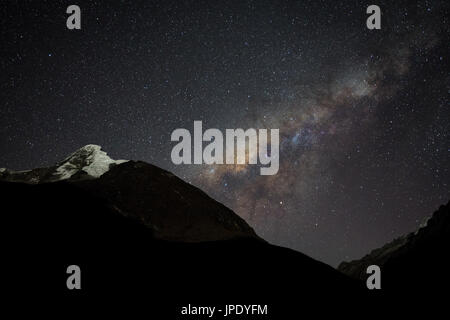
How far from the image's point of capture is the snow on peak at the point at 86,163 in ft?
276

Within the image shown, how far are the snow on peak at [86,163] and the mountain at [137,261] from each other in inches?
786

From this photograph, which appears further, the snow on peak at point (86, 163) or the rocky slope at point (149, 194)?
the snow on peak at point (86, 163)

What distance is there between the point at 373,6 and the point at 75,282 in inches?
1431

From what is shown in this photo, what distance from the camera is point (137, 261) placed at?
3944 cm

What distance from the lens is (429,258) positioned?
72875 millimetres

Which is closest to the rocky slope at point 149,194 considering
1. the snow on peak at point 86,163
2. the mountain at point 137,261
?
the snow on peak at point 86,163

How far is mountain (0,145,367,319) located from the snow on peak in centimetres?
1995

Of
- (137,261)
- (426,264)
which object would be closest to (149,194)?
(137,261)

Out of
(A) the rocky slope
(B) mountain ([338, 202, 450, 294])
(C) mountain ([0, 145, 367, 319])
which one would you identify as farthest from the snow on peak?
(B) mountain ([338, 202, 450, 294])

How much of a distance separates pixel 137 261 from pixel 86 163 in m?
58.3

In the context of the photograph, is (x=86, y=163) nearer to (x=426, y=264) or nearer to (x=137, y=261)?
(x=137, y=261)

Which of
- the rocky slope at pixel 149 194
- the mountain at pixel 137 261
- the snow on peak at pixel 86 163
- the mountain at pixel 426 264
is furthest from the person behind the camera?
the snow on peak at pixel 86 163

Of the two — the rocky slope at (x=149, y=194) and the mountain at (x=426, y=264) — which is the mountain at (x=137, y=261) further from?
the mountain at (x=426, y=264)
